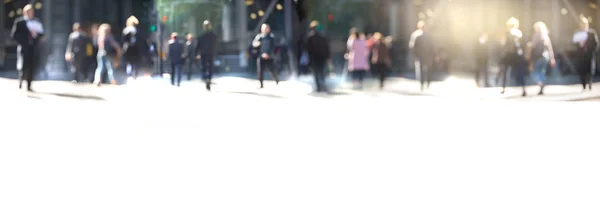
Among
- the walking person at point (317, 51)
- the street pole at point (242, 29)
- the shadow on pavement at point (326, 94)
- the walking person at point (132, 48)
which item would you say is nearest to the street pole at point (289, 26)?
the street pole at point (242, 29)

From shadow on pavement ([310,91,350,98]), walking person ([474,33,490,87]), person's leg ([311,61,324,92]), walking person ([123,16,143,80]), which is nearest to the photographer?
shadow on pavement ([310,91,350,98])

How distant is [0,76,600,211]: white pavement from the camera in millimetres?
7090

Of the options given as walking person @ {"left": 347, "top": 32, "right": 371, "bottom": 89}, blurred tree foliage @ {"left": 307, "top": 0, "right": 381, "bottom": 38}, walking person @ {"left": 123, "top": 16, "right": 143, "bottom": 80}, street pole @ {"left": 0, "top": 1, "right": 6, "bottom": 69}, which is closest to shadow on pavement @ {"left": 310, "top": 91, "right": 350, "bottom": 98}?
walking person @ {"left": 347, "top": 32, "right": 371, "bottom": 89}

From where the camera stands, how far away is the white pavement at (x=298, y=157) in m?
7.09

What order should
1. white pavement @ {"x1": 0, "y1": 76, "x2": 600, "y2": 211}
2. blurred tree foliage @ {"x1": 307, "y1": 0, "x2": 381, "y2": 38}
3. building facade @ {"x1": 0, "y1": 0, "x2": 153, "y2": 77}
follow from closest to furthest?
white pavement @ {"x1": 0, "y1": 76, "x2": 600, "y2": 211}, blurred tree foliage @ {"x1": 307, "y1": 0, "x2": 381, "y2": 38}, building facade @ {"x1": 0, "y1": 0, "x2": 153, "y2": 77}

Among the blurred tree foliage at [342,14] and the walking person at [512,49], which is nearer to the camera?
the walking person at [512,49]

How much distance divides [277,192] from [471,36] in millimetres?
33695

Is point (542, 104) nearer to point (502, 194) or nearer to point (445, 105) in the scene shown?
point (445, 105)

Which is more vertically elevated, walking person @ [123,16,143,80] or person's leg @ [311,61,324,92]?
walking person @ [123,16,143,80]

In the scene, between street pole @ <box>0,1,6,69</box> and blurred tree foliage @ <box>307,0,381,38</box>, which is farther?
street pole @ <box>0,1,6,69</box>

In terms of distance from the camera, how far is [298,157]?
962 centimetres

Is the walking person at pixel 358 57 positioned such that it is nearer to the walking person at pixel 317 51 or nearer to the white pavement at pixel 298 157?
the walking person at pixel 317 51

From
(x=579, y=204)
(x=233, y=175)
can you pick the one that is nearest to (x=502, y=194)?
(x=579, y=204)

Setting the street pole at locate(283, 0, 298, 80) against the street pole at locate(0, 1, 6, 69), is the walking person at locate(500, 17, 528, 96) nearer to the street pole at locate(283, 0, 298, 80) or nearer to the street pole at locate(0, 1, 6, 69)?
the street pole at locate(283, 0, 298, 80)
